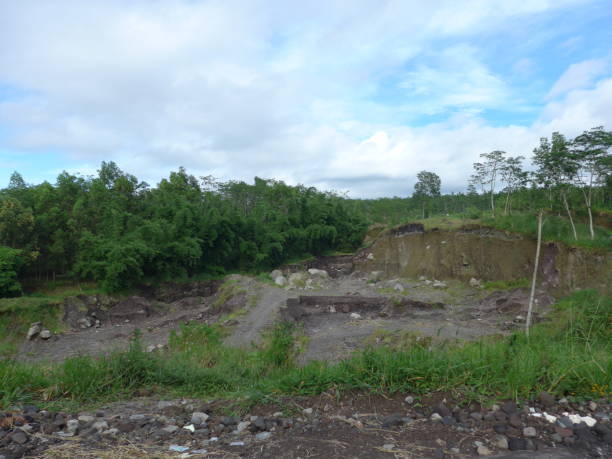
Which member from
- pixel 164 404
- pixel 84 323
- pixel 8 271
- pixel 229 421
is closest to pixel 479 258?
pixel 84 323

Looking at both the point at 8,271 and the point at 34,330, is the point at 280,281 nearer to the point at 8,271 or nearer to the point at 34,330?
the point at 34,330

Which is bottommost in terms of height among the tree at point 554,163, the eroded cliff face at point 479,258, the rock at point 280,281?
the rock at point 280,281

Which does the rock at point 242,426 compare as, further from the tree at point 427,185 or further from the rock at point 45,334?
the tree at point 427,185

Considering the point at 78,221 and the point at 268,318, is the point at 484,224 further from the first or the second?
the point at 78,221

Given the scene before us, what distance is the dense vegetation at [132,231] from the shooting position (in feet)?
57.8

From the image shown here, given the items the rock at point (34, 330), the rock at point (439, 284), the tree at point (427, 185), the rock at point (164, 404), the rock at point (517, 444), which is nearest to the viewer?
the rock at point (517, 444)

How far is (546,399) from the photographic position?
2.72 meters

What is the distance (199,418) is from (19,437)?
3.55ft

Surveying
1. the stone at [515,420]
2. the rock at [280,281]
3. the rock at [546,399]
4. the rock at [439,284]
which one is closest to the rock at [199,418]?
the stone at [515,420]

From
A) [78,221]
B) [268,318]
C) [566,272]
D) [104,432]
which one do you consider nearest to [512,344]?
[104,432]

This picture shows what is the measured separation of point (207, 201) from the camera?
82.3 ft

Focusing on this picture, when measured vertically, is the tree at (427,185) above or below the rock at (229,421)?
above

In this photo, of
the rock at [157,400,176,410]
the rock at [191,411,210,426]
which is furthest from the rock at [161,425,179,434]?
the rock at [157,400,176,410]

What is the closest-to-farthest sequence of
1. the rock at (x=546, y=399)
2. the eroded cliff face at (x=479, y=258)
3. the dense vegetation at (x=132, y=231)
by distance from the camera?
the rock at (x=546, y=399), the eroded cliff face at (x=479, y=258), the dense vegetation at (x=132, y=231)
